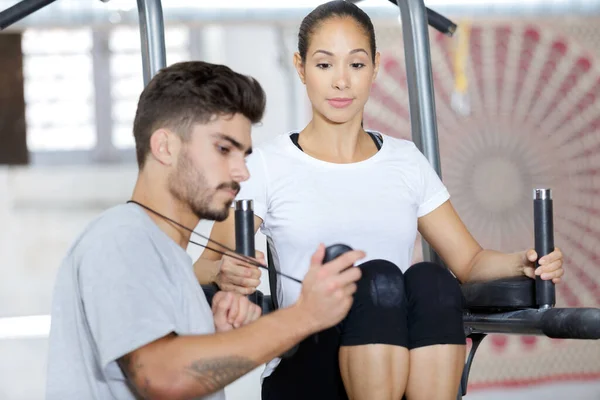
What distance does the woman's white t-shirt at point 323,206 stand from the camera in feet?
4.84

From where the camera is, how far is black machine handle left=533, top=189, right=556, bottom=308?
4.53 ft

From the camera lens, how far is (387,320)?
4.00 ft

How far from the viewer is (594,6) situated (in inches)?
84.5

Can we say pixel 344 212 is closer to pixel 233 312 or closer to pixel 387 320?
pixel 387 320

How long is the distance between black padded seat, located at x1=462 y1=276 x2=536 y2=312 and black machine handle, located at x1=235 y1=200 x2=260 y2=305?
39 centimetres

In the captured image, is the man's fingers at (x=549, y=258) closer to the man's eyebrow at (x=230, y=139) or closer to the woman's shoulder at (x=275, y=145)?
the woman's shoulder at (x=275, y=145)

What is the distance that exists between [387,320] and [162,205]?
1.20ft

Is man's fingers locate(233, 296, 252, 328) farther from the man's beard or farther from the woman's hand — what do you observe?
the woman's hand

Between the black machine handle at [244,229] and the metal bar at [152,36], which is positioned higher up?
the metal bar at [152,36]

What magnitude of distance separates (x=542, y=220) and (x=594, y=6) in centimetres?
95

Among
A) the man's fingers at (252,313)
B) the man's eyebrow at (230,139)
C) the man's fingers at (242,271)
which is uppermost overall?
the man's eyebrow at (230,139)

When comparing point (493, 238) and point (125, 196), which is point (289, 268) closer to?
point (493, 238)

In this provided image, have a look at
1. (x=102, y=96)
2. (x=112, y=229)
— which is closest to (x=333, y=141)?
(x=112, y=229)

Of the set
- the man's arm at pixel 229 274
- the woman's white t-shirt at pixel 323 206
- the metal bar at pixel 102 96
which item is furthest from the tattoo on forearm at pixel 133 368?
the metal bar at pixel 102 96
